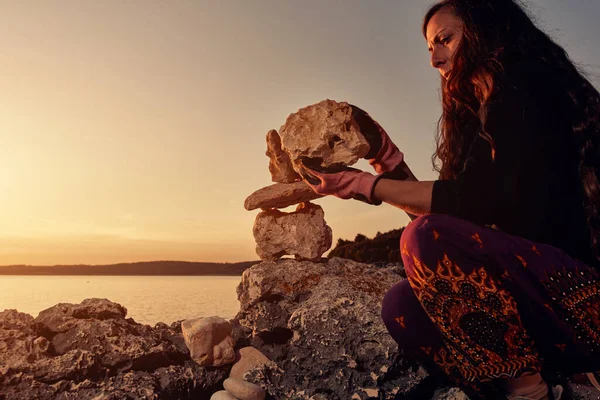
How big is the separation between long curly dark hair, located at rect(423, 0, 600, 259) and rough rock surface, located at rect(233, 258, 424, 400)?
1.26m

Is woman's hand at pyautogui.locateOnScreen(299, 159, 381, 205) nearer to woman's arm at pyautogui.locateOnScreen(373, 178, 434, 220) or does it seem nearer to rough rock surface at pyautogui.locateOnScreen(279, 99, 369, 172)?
woman's arm at pyautogui.locateOnScreen(373, 178, 434, 220)

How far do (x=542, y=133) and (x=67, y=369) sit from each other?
11.1 feet

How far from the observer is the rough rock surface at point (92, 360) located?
10.6 feet

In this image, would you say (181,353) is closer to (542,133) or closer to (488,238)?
(488,238)

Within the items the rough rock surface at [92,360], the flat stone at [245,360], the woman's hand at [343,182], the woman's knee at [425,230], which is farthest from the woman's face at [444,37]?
the rough rock surface at [92,360]

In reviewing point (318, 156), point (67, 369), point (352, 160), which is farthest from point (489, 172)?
point (67, 369)

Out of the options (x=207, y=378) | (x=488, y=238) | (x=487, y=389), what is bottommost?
(x=207, y=378)

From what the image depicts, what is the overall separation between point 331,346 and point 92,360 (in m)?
1.76

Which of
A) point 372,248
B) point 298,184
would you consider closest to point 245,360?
point 298,184

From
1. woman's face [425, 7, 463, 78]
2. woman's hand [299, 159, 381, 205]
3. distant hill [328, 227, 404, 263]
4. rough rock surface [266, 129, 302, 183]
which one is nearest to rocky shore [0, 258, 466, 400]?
woman's hand [299, 159, 381, 205]

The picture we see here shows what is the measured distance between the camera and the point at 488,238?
A: 2.19 metres

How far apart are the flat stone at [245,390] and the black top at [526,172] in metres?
1.84

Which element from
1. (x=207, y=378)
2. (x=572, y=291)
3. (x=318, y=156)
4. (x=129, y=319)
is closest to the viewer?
(x=572, y=291)

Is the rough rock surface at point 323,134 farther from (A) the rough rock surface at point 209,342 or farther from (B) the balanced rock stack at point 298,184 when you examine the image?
(A) the rough rock surface at point 209,342
